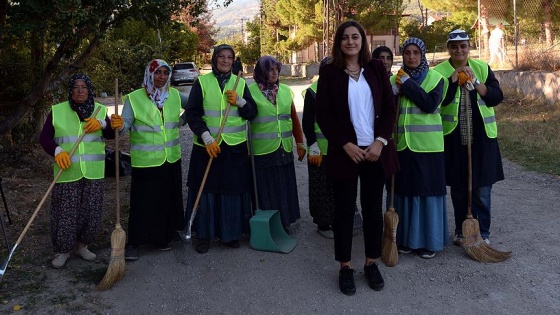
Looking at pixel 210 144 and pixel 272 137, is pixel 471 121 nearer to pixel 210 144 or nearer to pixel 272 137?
pixel 272 137

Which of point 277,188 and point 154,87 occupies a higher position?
point 154,87

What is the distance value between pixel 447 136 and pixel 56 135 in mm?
3070

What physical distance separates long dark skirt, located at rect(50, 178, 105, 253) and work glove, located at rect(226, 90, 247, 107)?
1.23m

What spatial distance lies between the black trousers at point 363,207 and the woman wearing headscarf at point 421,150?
0.52m

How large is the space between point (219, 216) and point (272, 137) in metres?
0.82

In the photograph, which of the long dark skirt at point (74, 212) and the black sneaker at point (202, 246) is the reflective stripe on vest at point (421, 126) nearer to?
the black sneaker at point (202, 246)

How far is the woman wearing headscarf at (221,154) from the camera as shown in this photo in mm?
4348

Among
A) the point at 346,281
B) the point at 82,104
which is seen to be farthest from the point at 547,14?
the point at 82,104

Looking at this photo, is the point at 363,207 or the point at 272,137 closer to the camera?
the point at 363,207

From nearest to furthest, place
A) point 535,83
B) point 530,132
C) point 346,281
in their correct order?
point 346,281, point 530,132, point 535,83

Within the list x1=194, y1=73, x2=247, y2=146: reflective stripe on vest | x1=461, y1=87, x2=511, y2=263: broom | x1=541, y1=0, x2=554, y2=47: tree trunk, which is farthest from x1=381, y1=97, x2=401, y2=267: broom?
x1=541, y1=0, x2=554, y2=47: tree trunk

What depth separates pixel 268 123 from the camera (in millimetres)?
4559

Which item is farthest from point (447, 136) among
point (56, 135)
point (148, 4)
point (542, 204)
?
point (148, 4)

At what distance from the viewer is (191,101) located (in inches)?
172
